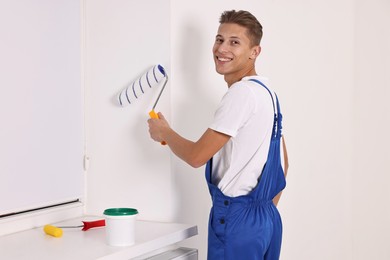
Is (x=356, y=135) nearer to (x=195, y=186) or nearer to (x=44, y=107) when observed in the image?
(x=195, y=186)

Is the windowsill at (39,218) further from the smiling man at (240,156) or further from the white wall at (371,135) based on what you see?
the white wall at (371,135)

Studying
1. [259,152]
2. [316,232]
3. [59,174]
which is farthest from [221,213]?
[316,232]

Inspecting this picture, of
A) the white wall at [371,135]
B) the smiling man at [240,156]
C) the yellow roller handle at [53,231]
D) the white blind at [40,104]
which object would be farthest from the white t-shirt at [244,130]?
the white wall at [371,135]

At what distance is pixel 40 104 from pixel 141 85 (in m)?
0.40

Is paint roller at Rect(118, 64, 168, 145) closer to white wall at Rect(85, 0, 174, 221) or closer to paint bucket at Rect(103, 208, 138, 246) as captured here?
white wall at Rect(85, 0, 174, 221)

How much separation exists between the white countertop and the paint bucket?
0.08 ft

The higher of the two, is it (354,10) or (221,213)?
(354,10)

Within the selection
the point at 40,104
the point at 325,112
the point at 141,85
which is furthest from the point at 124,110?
the point at 325,112

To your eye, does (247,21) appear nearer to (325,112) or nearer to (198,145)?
(198,145)

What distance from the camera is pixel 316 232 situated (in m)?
2.86

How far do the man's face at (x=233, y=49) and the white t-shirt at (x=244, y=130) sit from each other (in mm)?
116

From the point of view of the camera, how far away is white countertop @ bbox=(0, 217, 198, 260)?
5.11ft

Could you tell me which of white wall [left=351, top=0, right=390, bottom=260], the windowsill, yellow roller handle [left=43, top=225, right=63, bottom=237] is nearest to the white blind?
the windowsill

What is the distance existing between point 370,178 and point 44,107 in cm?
Result: 189
